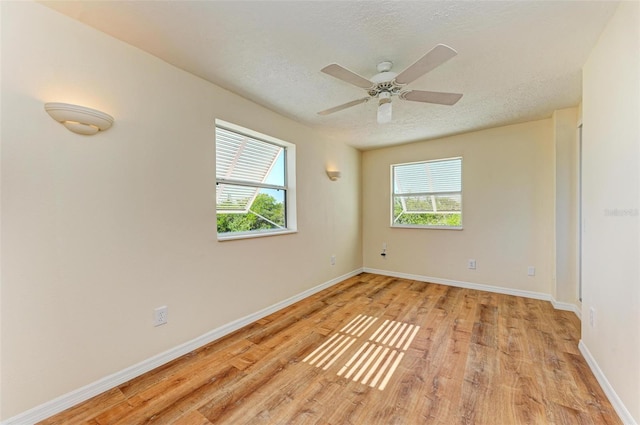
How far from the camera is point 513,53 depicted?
6.15 ft

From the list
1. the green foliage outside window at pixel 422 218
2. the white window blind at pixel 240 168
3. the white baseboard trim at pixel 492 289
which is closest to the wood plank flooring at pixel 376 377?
the white baseboard trim at pixel 492 289

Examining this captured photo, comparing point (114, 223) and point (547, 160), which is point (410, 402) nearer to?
point (114, 223)

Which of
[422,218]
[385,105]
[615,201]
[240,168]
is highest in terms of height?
[385,105]

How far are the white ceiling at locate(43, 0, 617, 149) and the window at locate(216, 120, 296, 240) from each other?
0.48m

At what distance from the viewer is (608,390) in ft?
5.17

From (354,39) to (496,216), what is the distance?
3.13 metres

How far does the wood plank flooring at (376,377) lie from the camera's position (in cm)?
148

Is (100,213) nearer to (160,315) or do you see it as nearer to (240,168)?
(160,315)

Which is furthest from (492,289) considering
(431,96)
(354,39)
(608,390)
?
(354,39)

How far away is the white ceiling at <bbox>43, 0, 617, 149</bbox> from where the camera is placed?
57.7 inches

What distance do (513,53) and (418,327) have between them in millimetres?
2415

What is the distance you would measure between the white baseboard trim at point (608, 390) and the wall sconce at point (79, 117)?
3.31 meters

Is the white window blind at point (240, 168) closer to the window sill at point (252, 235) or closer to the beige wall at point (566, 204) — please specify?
the window sill at point (252, 235)

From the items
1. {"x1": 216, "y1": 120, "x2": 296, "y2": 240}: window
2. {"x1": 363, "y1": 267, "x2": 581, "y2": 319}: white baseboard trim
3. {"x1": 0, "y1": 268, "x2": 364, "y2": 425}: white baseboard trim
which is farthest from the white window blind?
{"x1": 363, "y1": 267, "x2": 581, "y2": 319}: white baseboard trim
